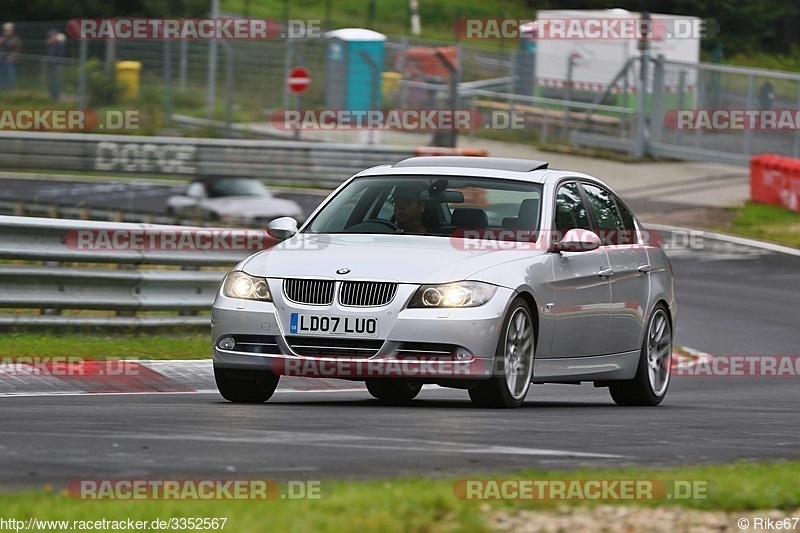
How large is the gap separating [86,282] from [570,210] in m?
4.85

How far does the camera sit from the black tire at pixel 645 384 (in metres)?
11.3

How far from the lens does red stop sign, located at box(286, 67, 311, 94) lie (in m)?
36.1

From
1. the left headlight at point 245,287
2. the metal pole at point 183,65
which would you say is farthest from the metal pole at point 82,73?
the left headlight at point 245,287

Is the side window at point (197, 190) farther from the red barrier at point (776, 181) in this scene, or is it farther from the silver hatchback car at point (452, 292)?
the silver hatchback car at point (452, 292)

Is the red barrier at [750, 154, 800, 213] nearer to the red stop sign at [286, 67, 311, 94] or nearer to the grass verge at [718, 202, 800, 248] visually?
the grass verge at [718, 202, 800, 248]

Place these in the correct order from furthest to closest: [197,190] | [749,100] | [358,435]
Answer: [749,100] < [197,190] < [358,435]

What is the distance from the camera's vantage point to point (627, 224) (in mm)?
11672

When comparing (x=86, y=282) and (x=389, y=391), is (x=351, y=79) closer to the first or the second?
(x=86, y=282)

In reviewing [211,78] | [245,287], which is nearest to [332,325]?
A: [245,287]

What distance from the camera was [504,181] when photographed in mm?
10508

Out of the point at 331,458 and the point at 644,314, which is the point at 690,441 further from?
the point at 644,314

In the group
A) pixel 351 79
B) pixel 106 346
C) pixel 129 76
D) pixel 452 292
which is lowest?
pixel 106 346

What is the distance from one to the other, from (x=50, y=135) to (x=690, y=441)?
2544 centimetres

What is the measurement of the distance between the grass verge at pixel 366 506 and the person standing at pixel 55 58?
1233 inches
